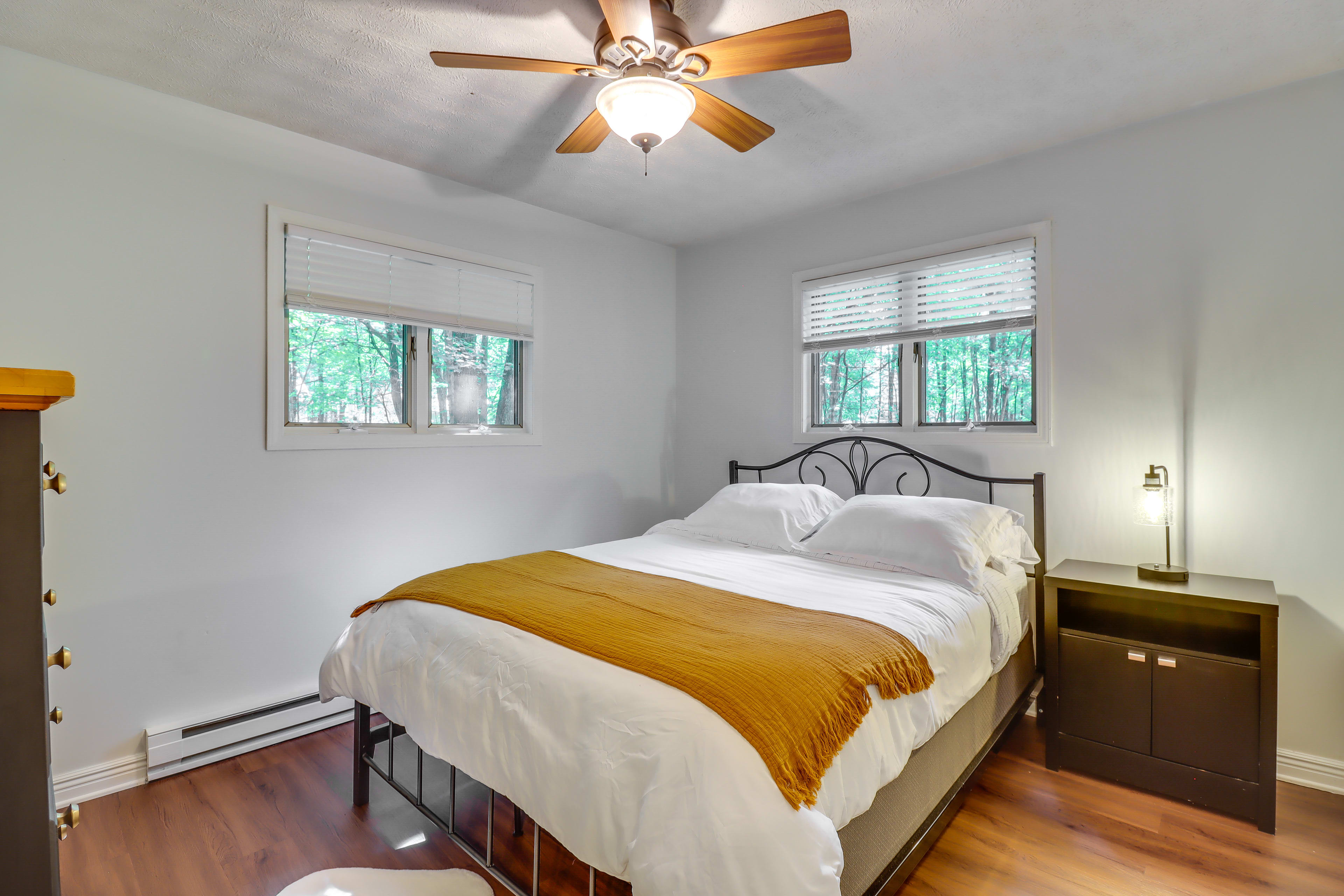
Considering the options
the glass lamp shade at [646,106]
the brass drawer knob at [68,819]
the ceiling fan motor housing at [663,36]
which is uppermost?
the ceiling fan motor housing at [663,36]

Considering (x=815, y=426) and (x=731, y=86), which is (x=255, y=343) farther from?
(x=815, y=426)

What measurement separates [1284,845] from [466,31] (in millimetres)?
3588

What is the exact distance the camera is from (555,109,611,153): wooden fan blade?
6.97ft

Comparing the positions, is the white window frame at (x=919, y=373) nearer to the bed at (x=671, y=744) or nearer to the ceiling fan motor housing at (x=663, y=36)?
the bed at (x=671, y=744)

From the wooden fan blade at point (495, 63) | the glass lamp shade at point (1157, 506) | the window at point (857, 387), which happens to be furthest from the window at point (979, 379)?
the wooden fan blade at point (495, 63)

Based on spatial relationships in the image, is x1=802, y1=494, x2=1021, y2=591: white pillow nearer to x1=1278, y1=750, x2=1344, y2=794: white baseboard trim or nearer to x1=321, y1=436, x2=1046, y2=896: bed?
x1=321, y1=436, x2=1046, y2=896: bed

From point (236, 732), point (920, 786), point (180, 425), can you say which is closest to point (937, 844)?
point (920, 786)

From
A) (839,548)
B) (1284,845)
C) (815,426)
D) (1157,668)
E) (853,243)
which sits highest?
(853,243)

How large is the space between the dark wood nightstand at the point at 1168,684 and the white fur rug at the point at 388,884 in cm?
210

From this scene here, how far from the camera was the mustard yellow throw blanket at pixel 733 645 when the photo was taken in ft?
4.30

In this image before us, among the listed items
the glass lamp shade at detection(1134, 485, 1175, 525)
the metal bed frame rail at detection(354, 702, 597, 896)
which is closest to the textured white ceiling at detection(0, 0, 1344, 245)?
the glass lamp shade at detection(1134, 485, 1175, 525)

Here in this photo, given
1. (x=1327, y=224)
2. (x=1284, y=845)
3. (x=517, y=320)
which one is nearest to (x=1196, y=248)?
(x=1327, y=224)

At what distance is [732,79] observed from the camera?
90.3 inches

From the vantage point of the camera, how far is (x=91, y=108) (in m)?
2.29
